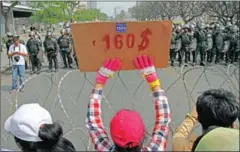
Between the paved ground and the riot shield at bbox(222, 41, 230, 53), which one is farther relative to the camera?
the riot shield at bbox(222, 41, 230, 53)

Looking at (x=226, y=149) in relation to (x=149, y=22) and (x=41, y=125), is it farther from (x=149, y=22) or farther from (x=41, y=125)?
(x=149, y=22)

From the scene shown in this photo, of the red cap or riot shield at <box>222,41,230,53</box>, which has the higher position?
the red cap

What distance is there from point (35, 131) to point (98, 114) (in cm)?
45

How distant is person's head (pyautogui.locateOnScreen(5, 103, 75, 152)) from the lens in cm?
165

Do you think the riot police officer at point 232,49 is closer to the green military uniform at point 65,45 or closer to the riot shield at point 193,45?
the riot shield at point 193,45

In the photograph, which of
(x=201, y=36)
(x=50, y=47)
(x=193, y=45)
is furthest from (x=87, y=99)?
(x=193, y=45)

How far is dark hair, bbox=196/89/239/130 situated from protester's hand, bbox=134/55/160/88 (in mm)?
303

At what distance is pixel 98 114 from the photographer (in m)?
2.01

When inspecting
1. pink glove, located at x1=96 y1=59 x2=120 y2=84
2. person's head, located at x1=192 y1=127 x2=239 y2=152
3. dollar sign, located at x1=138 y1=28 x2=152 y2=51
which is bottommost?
person's head, located at x1=192 y1=127 x2=239 y2=152

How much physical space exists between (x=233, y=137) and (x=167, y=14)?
4310 cm

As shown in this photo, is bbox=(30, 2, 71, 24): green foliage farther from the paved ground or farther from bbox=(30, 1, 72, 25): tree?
the paved ground

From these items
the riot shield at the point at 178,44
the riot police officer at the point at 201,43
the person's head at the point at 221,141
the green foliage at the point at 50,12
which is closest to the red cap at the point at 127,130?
the person's head at the point at 221,141

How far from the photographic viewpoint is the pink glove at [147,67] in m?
1.99

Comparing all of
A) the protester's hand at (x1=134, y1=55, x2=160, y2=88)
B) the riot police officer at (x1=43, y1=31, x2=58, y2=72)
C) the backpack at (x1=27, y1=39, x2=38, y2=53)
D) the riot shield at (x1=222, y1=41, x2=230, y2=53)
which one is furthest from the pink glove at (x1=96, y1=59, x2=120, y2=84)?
the riot shield at (x1=222, y1=41, x2=230, y2=53)
